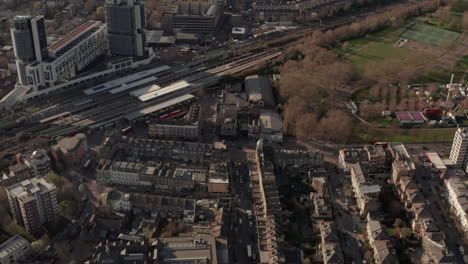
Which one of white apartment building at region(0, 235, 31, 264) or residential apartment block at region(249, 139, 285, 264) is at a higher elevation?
residential apartment block at region(249, 139, 285, 264)

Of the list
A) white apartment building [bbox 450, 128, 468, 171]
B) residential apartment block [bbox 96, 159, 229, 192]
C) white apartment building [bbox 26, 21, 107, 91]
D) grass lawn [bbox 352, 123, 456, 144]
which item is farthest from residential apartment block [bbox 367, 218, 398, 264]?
white apartment building [bbox 26, 21, 107, 91]

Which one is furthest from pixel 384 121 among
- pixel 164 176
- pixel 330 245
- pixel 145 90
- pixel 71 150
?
pixel 71 150

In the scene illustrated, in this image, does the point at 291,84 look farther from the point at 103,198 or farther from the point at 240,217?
the point at 103,198

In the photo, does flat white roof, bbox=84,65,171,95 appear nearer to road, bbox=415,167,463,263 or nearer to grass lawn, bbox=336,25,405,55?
grass lawn, bbox=336,25,405,55

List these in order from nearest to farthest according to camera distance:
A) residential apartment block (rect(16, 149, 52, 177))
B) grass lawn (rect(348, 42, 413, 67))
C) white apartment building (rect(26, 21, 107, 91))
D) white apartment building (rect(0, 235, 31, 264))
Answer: white apartment building (rect(0, 235, 31, 264))
residential apartment block (rect(16, 149, 52, 177))
white apartment building (rect(26, 21, 107, 91))
grass lawn (rect(348, 42, 413, 67))

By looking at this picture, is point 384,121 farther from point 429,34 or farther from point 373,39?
point 429,34

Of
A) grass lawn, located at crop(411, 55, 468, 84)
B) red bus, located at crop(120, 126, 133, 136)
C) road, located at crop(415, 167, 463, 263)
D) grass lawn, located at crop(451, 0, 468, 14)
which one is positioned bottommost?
road, located at crop(415, 167, 463, 263)
